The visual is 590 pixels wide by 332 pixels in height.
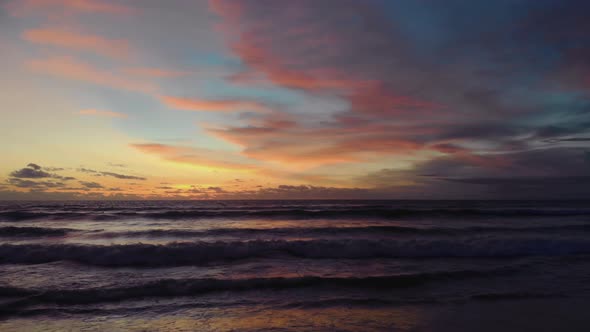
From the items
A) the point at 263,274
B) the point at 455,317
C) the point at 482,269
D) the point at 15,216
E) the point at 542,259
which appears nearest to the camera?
the point at 455,317

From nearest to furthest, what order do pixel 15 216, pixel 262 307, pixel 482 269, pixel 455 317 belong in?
pixel 455 317, pixel 262 307, pixel 482 269, pixel 15 216

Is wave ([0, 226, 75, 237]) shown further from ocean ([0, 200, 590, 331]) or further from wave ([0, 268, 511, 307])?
wave ([0, 268, 511, 307])

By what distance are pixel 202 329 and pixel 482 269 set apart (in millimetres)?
8762

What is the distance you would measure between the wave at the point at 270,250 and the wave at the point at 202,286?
3143 millimetres

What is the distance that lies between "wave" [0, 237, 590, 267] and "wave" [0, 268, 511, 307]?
3.14 m

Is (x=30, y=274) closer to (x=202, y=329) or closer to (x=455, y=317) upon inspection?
(x=202, y=329)

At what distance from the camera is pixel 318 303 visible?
6668 millimetres

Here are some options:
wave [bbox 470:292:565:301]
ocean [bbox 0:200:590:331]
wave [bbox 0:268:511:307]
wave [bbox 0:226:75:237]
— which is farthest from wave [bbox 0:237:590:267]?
wave [bbox 470:292:565:301]

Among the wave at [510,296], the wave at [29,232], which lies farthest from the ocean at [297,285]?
the wave at [29,232]

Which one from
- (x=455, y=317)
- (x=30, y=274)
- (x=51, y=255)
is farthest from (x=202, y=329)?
(x=51, y=255)

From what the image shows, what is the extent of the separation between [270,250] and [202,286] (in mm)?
5168

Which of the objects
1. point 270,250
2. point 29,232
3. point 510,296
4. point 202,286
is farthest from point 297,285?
point 29,232

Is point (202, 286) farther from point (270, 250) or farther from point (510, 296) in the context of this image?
point (510, 296)

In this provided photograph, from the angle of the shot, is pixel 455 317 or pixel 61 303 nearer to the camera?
pixel 455 317
